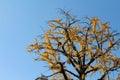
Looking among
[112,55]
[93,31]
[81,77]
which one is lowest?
[81,77]

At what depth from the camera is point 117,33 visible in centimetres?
2797

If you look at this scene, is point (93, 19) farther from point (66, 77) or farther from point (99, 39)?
point (66, 77)

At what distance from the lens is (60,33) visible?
28.2 m

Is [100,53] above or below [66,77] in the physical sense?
above

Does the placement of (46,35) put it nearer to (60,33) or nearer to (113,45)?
(60,33)

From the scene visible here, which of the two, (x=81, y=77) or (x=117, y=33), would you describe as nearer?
(x=81, y=77)

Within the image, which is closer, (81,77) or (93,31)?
(81,77)

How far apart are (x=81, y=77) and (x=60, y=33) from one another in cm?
426

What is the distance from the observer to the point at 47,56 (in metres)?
27.3

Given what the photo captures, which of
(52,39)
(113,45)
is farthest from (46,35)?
(113,45)

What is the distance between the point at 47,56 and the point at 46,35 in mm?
1837

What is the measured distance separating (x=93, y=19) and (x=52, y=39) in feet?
12.3

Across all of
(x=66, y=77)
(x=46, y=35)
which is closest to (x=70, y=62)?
(x=66, y=77)

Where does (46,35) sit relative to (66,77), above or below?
above
